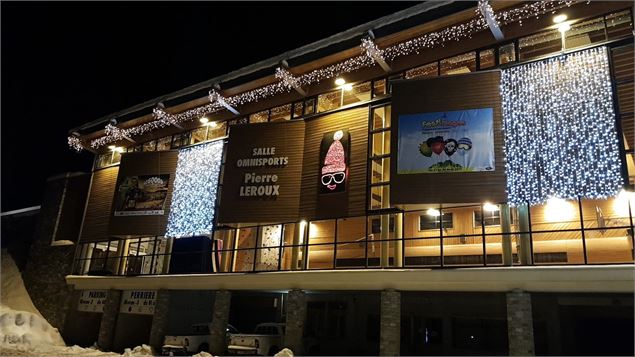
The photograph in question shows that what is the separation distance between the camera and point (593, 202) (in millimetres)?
15070

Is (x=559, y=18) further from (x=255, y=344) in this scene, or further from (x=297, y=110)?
(x=255, y=344)

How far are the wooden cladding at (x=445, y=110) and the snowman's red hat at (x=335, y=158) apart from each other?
205 cm

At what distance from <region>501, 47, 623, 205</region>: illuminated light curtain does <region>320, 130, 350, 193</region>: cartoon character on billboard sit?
4.97 m

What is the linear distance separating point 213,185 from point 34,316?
1011cm

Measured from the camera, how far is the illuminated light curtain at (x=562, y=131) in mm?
11164

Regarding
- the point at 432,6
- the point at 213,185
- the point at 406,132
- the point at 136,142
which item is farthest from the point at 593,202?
the point at 136,142

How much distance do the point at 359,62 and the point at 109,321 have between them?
14.7 meters

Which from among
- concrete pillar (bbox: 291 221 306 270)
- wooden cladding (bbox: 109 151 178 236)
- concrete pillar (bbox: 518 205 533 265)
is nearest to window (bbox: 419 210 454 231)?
concrete pillar (bbox: 291 221 306 270)

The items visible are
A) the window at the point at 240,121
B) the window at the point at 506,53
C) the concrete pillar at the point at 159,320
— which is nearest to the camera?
the window at the point at 506,53

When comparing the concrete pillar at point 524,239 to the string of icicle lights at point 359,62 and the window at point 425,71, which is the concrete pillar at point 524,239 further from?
the string of icicle lights at point 359,62

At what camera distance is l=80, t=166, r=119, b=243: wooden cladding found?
21.7 metres

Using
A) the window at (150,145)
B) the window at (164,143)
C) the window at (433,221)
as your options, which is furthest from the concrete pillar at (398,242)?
the window at (150,145)

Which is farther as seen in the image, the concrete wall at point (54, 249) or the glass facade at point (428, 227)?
the concrete wall at point (54, 249)

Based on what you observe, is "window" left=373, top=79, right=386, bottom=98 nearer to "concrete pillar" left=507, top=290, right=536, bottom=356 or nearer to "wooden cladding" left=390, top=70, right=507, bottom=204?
"wooden cladding" left=390, top=70, right=507, bottom=204
